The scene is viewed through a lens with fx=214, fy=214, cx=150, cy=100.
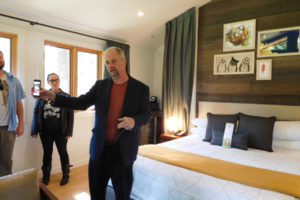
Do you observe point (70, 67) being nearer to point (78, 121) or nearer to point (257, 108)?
point (78, 121)

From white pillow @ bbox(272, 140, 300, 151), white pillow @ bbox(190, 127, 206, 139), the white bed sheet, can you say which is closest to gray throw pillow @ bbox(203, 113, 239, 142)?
white pillow @ bbox(190, 127, 206, 139)

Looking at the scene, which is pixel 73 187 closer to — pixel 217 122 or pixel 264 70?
pixel 217 122

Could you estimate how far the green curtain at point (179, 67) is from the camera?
3.67m

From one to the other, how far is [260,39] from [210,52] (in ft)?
2.46

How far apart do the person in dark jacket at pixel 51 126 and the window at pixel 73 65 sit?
0.44 metres

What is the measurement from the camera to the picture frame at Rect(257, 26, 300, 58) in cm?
283

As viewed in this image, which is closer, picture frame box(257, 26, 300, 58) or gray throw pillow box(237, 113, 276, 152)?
gray throw pillow box(237, 113, 276, 152)

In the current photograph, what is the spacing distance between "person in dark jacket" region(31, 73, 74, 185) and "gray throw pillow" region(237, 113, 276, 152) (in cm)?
227

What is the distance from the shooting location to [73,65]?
345cm

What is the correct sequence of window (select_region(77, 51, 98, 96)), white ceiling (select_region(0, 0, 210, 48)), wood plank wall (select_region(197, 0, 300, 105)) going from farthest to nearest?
window (select_region(77, 51, 98, 96)) → wood plank wall (select_region(197, 0, 300, 105)) → white ceiling (select_region(0, 0, 210, 48))

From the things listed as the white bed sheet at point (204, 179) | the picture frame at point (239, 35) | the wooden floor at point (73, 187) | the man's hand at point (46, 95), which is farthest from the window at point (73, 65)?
the picture frame at point (239, 35)

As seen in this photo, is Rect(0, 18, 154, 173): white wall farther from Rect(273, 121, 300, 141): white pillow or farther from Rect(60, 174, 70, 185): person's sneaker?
Rect(273, 121, 300, 141): white pillow

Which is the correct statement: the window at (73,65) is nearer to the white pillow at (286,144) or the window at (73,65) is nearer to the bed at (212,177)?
the bed at (212,177)

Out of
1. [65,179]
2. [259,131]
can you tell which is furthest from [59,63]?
[259,131]
